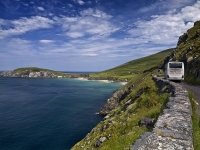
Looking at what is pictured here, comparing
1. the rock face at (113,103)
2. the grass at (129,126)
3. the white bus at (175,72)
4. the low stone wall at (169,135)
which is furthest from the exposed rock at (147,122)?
the rock face at (113,103)

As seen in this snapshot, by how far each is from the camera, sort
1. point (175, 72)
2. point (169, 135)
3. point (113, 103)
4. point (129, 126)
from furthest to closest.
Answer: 1. point (113, 103)
2. point (175, 72)
3. point (129, 126)
4. point (169, 135)

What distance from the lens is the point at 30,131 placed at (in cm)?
4588

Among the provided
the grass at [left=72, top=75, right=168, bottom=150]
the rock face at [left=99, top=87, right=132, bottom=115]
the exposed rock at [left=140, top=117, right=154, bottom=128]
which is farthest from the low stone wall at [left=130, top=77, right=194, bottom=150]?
the rock face at [left=99, top=87, right=132, bottom=115]

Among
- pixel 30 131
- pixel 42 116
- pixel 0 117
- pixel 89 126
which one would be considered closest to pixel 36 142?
pixel 30 131

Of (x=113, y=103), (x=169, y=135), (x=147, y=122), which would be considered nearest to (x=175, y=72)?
(x=147, y=122)

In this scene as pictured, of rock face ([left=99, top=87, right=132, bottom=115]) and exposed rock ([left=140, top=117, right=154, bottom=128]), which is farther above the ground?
exposed rock ([left=140, top=117, right=154, bottom=128])

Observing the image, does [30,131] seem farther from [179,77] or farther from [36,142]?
[179,77]

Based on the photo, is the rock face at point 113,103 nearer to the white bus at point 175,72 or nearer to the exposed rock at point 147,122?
the white bus at point 175,72

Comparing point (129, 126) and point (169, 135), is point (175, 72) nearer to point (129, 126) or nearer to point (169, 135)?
point (129, 126)

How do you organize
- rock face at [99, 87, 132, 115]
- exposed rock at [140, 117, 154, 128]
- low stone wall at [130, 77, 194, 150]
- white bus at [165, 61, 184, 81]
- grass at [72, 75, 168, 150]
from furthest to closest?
rock face at [99, 87, 132, 115] < white bus at [165, 61, 184, 81] < exposed rock at [140, 117, 154, 128] < grass at [72, 75, 168, 150] < low stone wall at [130, 77, 194, 150]

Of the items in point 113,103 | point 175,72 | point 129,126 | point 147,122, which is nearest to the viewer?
point 147,122

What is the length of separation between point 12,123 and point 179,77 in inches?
1888

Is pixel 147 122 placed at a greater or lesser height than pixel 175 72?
lesser

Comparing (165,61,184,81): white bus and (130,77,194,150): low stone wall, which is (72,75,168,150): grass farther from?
(165,61,184,81): white bus
